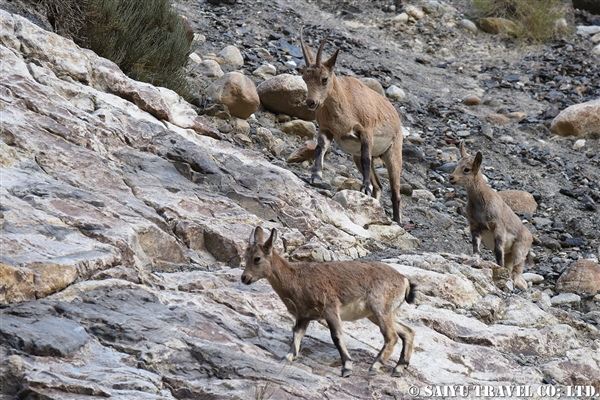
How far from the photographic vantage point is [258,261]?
20.5ft

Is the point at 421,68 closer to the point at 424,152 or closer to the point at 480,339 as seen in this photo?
the point at 424,152

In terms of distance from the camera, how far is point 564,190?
1496 cm

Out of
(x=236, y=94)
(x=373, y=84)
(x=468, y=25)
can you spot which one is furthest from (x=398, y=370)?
(x=468, y=25)

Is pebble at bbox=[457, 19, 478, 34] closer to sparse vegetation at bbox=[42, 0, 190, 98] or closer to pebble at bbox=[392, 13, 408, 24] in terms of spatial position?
pebble at bbox=[392, 13, 408, 24]

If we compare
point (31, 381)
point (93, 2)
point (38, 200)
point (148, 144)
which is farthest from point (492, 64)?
point (31, 381)

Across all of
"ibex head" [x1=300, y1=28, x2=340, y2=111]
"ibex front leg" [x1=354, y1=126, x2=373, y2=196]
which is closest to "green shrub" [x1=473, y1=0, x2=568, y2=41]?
"ibex front leg" [x1=354, y1=126, x2=373, y2=196]

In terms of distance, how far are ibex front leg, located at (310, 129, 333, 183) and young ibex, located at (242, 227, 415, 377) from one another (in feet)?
13.9

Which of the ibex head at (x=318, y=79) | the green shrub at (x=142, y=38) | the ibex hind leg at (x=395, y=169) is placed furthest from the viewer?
the ibex hind leg at (x=395, y=169)

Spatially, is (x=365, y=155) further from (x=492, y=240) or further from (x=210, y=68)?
(x=210, y=68)

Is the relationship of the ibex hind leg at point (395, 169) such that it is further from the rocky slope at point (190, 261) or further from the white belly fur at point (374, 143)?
the rocky slope at point (190, 261)

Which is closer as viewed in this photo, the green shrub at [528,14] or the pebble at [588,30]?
the green shrub at [528,14]

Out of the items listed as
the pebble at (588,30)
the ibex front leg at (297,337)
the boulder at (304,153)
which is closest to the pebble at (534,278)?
the boulder at (304,153)

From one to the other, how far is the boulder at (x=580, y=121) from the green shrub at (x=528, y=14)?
14.4 feet

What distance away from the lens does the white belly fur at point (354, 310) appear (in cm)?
618
